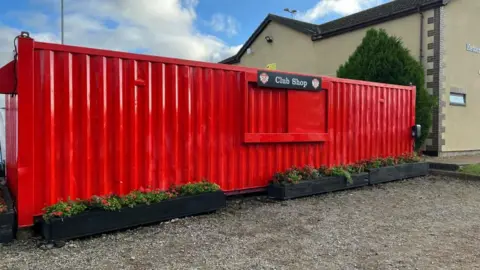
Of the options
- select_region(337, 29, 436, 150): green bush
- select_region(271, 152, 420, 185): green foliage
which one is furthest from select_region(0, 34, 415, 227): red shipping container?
select_region(337, 29, 436, 150): green bush

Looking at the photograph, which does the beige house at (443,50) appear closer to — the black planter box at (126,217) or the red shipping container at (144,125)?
the red shipping container at (144,125)

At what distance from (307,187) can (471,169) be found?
5.35m

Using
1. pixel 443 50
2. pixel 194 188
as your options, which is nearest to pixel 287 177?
pixel 194 188

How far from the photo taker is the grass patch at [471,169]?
935 centimetres

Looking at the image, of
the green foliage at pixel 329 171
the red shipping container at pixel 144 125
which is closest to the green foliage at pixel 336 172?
the green foliage at pixel 329 171

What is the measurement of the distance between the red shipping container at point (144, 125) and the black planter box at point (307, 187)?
33cm

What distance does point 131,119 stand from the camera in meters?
5.25

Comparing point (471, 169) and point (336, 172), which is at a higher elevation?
point (336, 172)

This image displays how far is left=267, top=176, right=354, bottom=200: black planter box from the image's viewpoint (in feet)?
21.7

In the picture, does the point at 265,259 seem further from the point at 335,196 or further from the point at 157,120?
the point at 335,196

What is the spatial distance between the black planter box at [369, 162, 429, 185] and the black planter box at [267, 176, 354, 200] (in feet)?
3.47

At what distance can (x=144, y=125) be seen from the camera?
5.38 metres

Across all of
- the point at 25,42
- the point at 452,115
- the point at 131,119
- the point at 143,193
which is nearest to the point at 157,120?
the point at 131,119

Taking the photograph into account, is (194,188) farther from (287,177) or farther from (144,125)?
(287,177)
